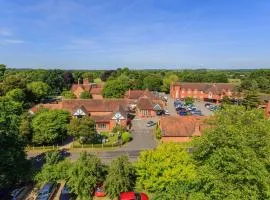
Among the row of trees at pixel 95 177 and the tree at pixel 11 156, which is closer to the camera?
the row of trees at pixel 95 177

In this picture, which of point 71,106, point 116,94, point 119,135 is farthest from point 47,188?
point 116,94

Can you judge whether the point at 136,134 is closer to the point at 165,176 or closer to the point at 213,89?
the point at 165,176

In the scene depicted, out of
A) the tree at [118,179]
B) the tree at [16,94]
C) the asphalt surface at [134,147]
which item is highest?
the tree at [16,94]

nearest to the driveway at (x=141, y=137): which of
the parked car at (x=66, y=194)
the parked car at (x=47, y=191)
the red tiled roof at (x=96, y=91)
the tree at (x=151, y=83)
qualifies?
the parked car at (x=47, y=191)

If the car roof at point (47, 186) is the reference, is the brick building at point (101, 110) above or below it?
above

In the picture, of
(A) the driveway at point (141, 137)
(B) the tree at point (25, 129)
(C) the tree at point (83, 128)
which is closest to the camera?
(B) the tree at point (25, 129)

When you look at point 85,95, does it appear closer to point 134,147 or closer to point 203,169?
point 134,147

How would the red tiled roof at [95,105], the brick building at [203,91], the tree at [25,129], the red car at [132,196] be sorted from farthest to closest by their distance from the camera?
the brick building at [203,91]
the red tiled roof at [95,105]
the tree at [25,129]
the red car at [132,196]

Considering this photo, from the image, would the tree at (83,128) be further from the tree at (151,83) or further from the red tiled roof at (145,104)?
the tree at (151,83)
